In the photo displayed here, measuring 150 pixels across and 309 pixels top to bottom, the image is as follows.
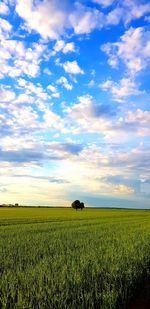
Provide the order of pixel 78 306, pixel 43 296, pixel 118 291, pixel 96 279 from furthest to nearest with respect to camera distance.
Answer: pixel 96 279
pixel 118 291
pixel 43 296
pixel 78 306

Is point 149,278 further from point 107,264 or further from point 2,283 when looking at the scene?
point 2,283

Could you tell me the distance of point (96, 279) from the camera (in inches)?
337

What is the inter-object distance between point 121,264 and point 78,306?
4038 millimetres

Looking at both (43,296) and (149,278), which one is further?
(149,278)

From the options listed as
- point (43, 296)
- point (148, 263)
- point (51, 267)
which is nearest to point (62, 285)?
point (43, 296)

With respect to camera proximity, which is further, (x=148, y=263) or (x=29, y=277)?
(x=148, y=263)

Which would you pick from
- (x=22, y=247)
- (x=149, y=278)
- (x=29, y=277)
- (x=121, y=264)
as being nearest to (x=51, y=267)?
(x=29, y=277)

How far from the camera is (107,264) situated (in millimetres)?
10125

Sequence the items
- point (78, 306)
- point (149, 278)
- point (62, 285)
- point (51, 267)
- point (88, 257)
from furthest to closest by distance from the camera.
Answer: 1. point (88, 257)
2. point (149, 278)
3. point (51, 267)
4. point (62, 285)
5. point (78, 306)

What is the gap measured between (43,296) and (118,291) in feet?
6.23

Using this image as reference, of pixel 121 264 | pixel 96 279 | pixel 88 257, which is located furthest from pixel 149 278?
pixel 96 279

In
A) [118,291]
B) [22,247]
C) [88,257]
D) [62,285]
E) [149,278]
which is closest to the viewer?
[62,285]

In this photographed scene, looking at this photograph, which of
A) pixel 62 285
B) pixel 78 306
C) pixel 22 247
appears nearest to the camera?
pixel 78 306

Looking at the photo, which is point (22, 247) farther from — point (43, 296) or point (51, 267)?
point (43, 296)
